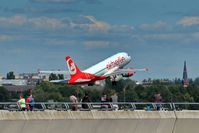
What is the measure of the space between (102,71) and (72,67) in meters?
3.93

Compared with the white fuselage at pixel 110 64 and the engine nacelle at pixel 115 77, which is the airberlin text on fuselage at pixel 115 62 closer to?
the white fuselage at pixel 110 64

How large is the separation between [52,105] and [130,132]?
10.6 ft

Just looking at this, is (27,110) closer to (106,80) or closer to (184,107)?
(184,107)

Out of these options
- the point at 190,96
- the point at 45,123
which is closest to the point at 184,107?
the point at 45,123

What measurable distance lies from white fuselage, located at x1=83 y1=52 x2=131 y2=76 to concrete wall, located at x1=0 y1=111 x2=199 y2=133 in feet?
224

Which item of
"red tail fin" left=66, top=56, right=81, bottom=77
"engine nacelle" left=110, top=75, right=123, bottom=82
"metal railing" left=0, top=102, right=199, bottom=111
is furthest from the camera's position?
"red tail fin" left=66, top=56, right=81, bottom=77

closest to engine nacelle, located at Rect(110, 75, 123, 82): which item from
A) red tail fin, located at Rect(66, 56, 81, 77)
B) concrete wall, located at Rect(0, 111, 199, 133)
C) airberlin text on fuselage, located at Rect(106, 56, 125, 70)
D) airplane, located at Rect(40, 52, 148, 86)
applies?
airplane, located at Rect(40, 52, 148, 86)

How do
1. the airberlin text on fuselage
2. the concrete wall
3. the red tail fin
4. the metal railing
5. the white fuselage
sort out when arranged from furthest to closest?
the airberlin text on fuselage, the white fuselage, the red tail fin, the metal railing, the concrete wall

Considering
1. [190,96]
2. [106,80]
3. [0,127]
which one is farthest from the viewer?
[106,80]

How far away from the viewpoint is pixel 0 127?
119ft

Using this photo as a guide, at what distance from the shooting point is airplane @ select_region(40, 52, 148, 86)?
10819cm

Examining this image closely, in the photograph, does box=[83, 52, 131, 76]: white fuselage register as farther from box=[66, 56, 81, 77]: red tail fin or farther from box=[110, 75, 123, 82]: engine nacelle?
box=[110, 75, 123, 82]: engine nacelle

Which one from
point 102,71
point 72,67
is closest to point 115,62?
point 102,71

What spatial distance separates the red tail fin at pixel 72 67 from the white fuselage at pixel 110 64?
2053 mm
